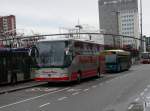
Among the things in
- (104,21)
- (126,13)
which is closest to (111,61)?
(104,21)

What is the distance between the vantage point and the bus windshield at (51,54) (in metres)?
26.7

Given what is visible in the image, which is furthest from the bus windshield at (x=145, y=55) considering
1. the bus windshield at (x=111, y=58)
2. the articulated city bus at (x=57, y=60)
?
the articulated city bus at (x=57, y=60)

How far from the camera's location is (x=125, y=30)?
399ft

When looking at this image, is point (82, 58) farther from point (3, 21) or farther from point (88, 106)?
point (3, 21)

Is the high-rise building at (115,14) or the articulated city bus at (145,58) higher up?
the high-rise building at (115,14)

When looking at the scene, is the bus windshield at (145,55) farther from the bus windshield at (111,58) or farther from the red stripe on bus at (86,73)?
the red stripe on bus at (86,73)

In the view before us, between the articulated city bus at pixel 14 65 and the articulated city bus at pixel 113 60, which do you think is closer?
the articulated city bus at pixel 14 65

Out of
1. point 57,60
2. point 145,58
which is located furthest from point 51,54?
point 145,58

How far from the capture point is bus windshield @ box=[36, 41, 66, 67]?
26.7m

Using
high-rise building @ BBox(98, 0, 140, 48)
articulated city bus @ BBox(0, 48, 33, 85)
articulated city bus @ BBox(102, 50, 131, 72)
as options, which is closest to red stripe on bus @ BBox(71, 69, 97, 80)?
articulated city bus @ BBox(0, 48, 33, 85)

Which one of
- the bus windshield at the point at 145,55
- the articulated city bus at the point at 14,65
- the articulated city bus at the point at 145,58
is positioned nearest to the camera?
the articulated city bus at the point at 14,65

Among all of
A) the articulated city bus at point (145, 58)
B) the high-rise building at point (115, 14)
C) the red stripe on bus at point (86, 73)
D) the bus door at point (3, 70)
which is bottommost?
the articulated city bus at point (145, 58)

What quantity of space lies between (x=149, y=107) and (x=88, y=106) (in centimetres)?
213

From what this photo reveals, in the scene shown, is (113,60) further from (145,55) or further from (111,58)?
(145,55)
